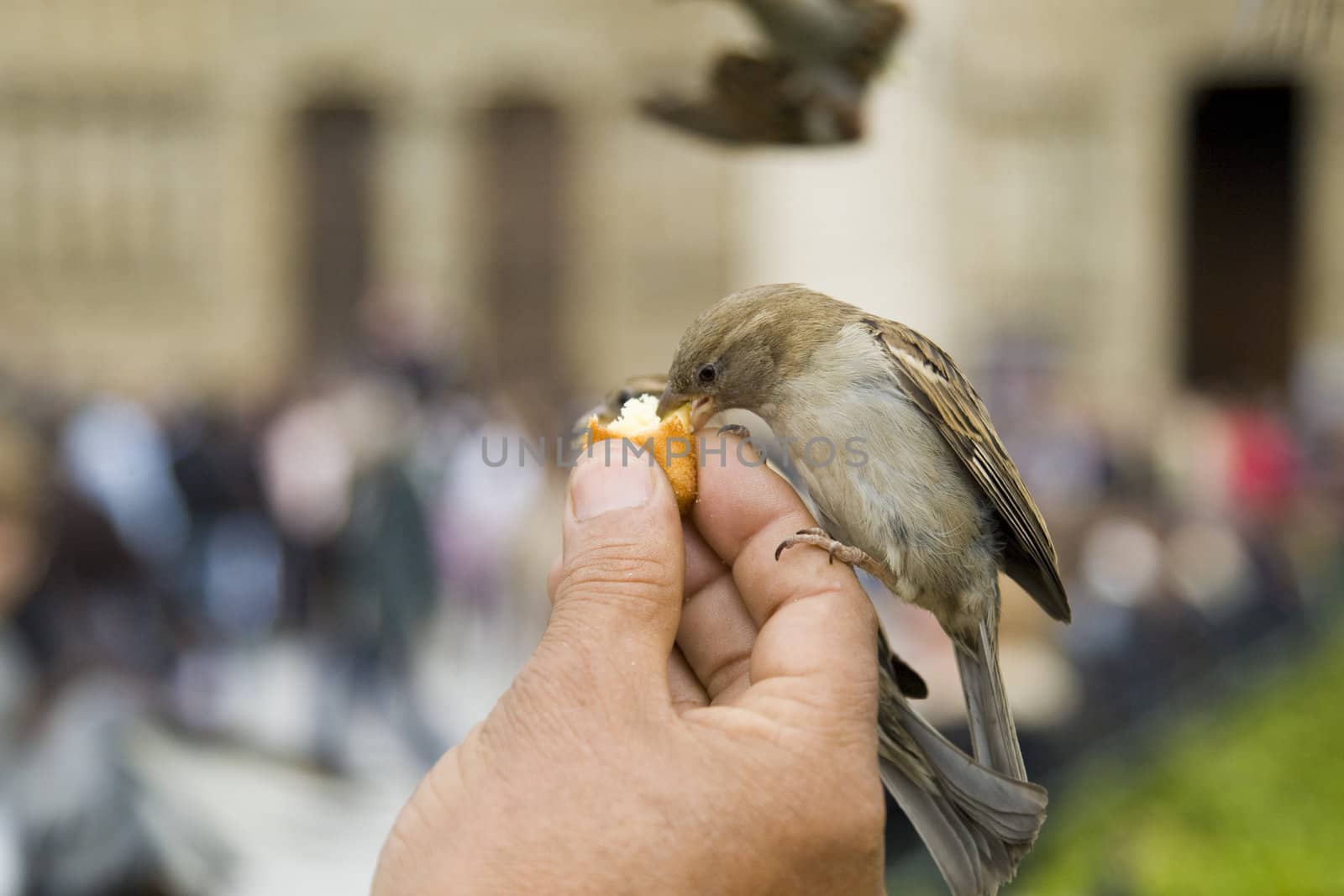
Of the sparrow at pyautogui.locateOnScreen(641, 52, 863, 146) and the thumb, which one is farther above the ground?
the sparrow at pyautogui.locateOnScreen(641, 52, 863, 146)

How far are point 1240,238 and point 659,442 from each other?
2120 cm

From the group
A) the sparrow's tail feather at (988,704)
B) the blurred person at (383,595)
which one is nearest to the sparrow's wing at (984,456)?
the sparrow's tail feather at (988,704)

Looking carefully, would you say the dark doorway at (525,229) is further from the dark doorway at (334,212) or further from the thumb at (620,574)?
the thumb at (620,574)

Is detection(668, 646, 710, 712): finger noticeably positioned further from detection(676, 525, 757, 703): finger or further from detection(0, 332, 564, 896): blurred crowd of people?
detection(0, 332, 564, 896): blurred crowd of people

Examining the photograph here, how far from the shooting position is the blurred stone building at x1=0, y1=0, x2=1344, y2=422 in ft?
65.5

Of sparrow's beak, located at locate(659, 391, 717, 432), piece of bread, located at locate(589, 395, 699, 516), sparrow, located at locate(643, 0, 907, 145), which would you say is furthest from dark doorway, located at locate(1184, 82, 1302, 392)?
piece of bread, located at locate(589, 395, 699, 516)

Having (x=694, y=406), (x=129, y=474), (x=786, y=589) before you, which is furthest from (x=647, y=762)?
(x=129, y=474)

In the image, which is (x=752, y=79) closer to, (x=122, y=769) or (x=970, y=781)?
(x=970, y=781)

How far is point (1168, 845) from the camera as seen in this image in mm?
5074

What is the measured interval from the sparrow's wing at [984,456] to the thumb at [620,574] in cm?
76

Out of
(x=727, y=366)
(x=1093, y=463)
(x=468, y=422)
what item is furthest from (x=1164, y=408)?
(x=727, y=366)

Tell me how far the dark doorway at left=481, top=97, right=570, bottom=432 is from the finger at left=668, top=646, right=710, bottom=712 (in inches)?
779

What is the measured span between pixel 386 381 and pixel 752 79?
8.46m

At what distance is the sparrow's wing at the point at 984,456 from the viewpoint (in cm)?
269
